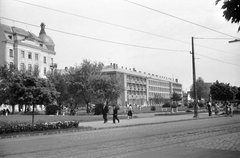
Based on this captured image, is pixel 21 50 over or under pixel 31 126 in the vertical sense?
over

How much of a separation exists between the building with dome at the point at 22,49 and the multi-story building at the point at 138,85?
4094cm

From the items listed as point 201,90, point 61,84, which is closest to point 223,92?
point 61,84

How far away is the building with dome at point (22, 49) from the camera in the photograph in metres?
70.4

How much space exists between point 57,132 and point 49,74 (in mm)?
41734

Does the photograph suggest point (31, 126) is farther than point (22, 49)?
No

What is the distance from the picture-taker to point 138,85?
469 ft

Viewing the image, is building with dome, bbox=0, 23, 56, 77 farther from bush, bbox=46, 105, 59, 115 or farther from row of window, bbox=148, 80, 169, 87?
row of window, bbox=148, 80, 169, 87

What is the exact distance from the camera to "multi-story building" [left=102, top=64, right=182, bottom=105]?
129 meters

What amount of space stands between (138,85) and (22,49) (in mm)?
77565

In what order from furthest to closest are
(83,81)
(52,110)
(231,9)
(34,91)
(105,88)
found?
(83,81) < (105,88) < (52,110) < (34,91) < (231,9)

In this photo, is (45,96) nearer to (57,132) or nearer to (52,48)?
(57,132)

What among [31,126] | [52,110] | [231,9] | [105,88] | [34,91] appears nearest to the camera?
[231,9]

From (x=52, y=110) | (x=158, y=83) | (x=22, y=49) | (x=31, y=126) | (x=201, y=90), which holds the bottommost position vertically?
(x=31, y=126)

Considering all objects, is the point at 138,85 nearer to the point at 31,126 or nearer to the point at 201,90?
the point at 201,90
